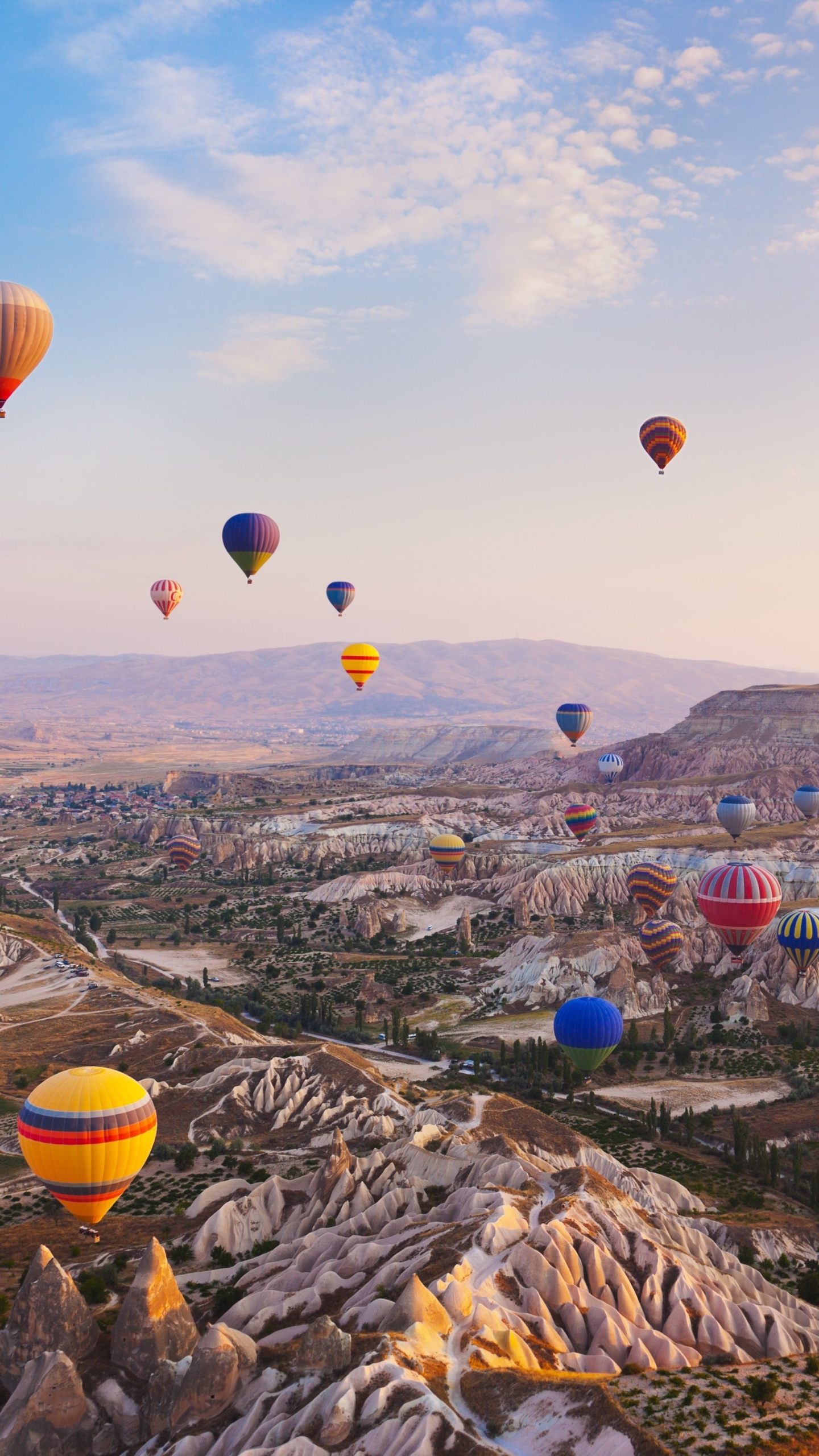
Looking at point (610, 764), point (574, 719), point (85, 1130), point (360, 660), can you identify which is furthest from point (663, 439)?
point (610, 764)

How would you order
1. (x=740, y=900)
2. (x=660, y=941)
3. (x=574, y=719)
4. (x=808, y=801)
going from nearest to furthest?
(x=740, y=900) < (x=660, y=941) < (x=574, y=719) < (x=808, y=801)

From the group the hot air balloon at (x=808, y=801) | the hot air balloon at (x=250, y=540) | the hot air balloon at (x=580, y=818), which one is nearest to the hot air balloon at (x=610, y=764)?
the hot air balloon at (x=808, y=801)

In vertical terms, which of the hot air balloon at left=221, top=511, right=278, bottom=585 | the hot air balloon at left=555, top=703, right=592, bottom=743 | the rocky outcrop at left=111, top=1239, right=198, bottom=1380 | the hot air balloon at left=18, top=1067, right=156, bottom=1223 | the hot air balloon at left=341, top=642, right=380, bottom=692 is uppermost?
the hot air balloon at left=221, top=511, right=278, bottom=585

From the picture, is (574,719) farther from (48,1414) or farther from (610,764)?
(48,1414)

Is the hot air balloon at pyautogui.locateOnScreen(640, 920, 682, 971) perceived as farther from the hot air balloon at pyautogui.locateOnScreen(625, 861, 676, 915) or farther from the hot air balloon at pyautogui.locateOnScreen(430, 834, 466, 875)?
the hot air balloon at pyautogui.locateOnScreen(430, 834, 466, 875)

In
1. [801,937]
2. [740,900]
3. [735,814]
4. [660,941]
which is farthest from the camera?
[735,814]

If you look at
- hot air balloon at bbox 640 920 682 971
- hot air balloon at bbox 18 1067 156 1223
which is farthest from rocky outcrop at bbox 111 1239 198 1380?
hot air balloon at bbox 640 920 682 971
